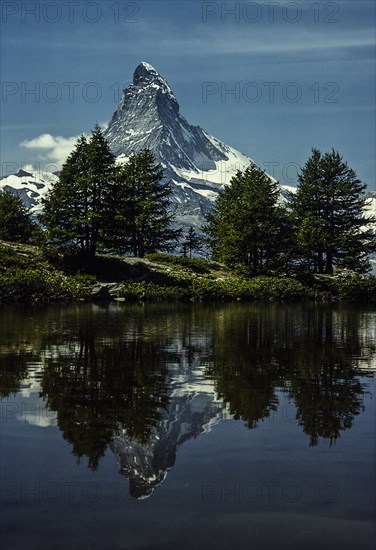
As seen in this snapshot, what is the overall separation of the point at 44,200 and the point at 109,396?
46.5m

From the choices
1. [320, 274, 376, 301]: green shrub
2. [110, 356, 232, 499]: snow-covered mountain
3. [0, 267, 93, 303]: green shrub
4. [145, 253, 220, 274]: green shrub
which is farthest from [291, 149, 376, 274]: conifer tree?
[110, 356, 232, 499]: snow-covered mountain

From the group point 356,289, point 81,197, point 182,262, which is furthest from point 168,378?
point 356,289

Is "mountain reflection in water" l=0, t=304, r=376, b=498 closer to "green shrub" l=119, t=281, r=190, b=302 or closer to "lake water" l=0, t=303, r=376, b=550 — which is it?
"lake water" l=0, t=303, r=376, b=550

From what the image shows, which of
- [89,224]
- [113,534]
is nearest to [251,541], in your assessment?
[113,534]

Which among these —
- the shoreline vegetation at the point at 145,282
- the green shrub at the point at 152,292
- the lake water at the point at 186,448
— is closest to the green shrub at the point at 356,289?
the shoreline vegetation at the point at 145,282

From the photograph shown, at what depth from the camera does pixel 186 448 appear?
331 inches

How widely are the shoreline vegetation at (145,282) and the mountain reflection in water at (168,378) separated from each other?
56.3 feet

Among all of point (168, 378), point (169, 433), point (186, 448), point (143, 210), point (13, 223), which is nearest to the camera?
point (186, 448)

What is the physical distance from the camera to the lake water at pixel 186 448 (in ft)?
19.1

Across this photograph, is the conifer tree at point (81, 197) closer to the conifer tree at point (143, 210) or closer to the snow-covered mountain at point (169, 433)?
the conifer tree at point (143, 210)

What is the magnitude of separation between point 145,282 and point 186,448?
1591 inches

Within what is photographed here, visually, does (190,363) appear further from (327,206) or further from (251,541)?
(327,206)

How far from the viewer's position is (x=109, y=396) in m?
11.5

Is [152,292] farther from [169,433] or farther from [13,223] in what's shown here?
[169,433]
